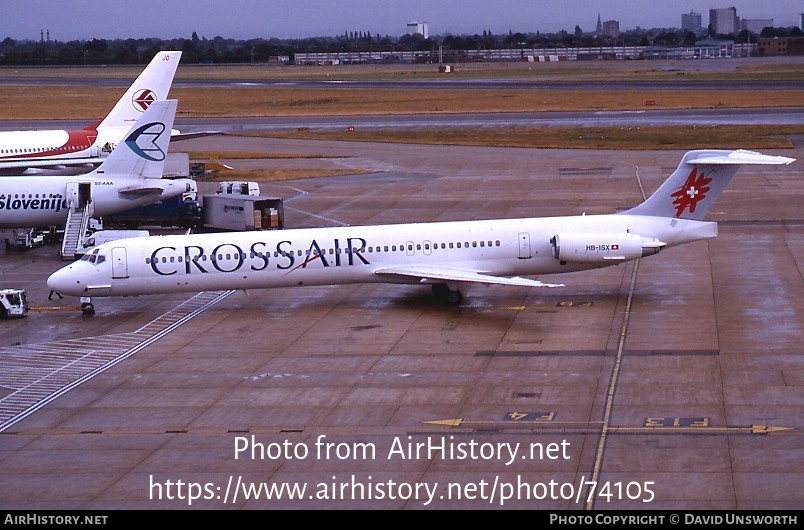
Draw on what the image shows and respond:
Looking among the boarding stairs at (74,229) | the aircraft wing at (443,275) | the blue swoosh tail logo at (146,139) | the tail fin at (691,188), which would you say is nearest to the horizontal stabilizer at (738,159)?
the tail fin at (691,188)

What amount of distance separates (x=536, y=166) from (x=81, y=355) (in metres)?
50.1

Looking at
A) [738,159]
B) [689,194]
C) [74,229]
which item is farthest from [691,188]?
[74,229]

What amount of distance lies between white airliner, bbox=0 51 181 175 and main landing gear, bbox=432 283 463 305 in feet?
115

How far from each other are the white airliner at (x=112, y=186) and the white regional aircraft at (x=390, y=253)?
1528 cm

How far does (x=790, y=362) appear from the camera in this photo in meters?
32.5

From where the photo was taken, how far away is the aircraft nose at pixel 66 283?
4122cm

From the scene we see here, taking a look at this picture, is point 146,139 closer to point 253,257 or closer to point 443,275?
point 253,257

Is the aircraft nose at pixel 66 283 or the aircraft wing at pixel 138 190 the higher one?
the aircraft wing at pixel 138 190

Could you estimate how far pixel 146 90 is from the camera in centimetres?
7206

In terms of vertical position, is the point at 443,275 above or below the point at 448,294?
above

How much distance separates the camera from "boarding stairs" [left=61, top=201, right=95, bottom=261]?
173 feet

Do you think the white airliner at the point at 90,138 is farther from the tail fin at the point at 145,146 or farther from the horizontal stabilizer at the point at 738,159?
the horizontal stabilizer at the point at 738,159

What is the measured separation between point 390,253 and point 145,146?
2044cm

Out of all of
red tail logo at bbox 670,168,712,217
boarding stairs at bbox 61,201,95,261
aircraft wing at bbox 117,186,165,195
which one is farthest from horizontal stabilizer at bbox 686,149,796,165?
boarding stairs at bbox 61,201,95,261
